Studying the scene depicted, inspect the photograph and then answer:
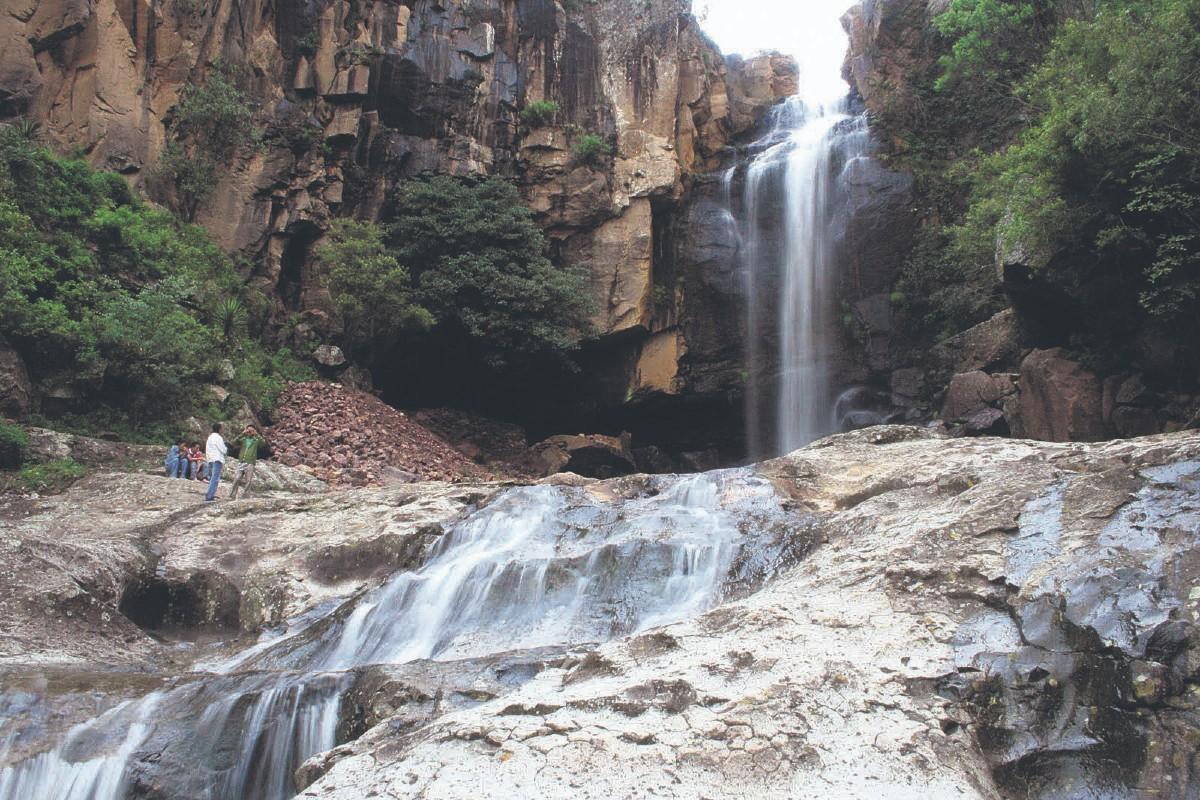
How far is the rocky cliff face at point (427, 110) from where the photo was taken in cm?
1780

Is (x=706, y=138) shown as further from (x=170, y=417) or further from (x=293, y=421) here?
(x=170, y=417)

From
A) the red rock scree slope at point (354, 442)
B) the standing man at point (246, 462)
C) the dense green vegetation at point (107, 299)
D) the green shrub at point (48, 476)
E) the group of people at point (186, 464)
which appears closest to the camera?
the green shrub at point (48, 476)

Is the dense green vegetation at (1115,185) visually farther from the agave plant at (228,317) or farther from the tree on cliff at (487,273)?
the agave plant at (228,317)

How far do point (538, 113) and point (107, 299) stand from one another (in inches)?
542

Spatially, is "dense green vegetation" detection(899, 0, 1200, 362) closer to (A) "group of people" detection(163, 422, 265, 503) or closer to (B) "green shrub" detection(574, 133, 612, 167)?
(B) "green shrub" detection(574, 133, 612, 167)

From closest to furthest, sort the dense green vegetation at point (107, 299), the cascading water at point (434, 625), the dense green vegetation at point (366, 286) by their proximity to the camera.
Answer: the cascading water at point (434, 625), the dense green vegetation at point (107, 299), the dense green vegetation at point (366, 286)

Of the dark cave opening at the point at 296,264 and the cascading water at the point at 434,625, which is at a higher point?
the dark cave opening at the point at 296,264

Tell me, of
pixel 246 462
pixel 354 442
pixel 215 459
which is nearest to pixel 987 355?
pixel 354 442

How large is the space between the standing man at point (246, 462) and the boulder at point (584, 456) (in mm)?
8328

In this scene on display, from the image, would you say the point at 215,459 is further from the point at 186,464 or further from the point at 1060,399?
the point at 1060,399

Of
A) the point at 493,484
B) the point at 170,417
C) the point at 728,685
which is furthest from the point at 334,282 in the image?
the point at 728,685

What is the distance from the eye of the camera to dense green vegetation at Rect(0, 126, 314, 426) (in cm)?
1297

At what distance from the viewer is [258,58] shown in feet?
68.6

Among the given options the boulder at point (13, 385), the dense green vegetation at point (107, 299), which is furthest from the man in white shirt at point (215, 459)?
the boulder at point (13, 385)
